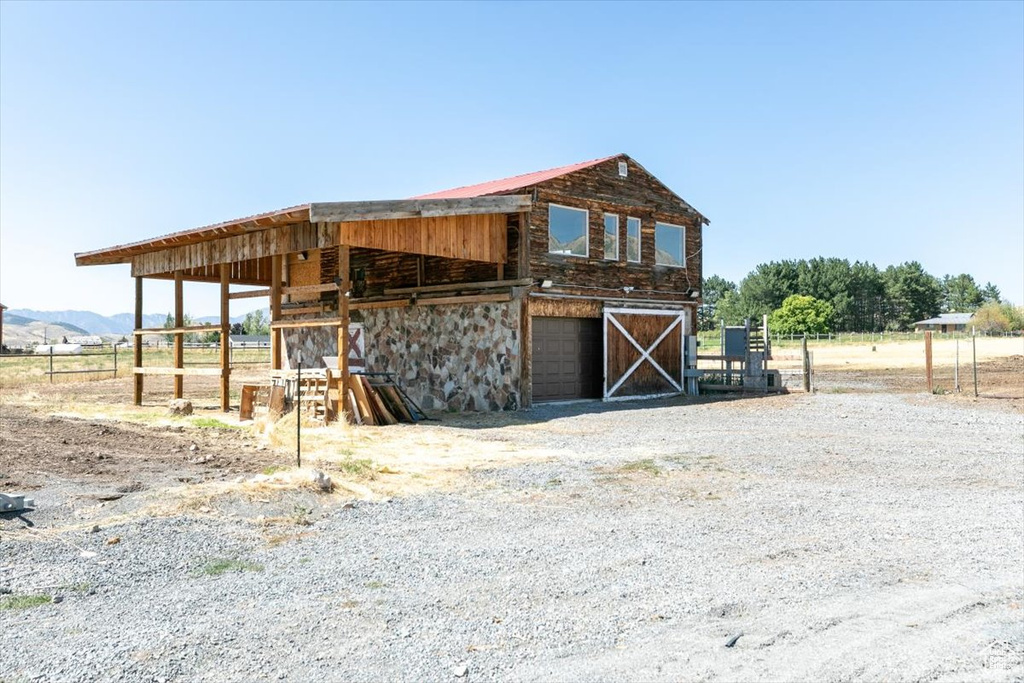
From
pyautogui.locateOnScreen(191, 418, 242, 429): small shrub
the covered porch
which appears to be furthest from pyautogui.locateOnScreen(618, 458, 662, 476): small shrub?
pyautogui.locateOnScreen(191, 418, 242, 429): small shrub

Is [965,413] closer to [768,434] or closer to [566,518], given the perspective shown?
[768,434]

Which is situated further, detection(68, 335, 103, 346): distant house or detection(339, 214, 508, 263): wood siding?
detection(68, 335, 103, 346): distant house

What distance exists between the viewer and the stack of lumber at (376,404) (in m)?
15.1

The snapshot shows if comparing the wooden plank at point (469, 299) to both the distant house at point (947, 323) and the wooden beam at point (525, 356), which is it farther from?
the distant house at point (947, 323)

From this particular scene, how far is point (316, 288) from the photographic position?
50.7 feet

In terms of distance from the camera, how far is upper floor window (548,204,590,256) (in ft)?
63.0

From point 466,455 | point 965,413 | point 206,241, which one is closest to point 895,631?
point 466,455

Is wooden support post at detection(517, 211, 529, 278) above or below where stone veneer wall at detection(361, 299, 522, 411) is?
above

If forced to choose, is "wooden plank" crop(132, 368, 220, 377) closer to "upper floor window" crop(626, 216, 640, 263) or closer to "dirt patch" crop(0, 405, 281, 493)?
"dirt patch" crop(0, 405, 281, 493)

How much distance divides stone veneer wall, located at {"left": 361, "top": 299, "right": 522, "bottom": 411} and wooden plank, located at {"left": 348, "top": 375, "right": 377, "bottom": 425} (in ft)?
12.4

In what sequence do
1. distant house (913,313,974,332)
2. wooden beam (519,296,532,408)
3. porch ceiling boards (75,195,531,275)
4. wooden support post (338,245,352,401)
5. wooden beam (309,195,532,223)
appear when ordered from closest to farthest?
wooden beam (309,195,532,223) → porch ceiling boards (75,195,531,275) → wooden support post (338,245,352,401) → wooden beam (519,296,532,408) → distant house (913,313,974,332)

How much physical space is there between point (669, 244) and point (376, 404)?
1046cm

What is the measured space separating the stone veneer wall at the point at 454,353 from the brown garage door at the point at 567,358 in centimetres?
106

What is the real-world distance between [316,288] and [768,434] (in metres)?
8.29
